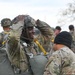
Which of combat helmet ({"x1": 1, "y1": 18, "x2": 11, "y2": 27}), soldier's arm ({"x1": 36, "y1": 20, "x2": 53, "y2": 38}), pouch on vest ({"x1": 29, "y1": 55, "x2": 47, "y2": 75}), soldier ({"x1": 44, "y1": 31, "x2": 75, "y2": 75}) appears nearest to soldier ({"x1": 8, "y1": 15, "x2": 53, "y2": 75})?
pouch on vest ({"x1": 29, "y1": 55, "x2": 47, "y2": 75})

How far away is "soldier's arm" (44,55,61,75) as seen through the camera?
555cm

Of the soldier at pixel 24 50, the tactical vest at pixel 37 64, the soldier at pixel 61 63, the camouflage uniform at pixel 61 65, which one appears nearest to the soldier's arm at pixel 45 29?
the soldier at pixel 24 50

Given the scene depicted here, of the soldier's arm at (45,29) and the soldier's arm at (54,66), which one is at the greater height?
the soldier's arm at (45,29)

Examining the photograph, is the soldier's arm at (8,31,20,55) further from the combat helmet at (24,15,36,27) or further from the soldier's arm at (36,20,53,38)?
the soldier's arm at (36,20,53,38)

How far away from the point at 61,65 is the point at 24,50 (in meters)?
0.77

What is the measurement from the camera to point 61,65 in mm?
5590

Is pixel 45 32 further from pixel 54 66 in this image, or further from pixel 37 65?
pixel 54 66

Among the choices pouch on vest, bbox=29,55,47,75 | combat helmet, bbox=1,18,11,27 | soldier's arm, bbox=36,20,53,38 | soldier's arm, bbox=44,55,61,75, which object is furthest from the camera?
combat helmet, bbox=1,18,11,27

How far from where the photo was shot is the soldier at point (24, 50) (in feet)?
19.5

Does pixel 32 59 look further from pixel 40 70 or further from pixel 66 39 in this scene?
pixel 66 39

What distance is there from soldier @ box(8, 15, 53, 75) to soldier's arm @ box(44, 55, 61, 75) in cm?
43

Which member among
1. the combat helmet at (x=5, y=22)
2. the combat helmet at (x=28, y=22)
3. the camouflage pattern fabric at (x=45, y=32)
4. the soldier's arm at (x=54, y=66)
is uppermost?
the combat helmet at (x=28, y=22)

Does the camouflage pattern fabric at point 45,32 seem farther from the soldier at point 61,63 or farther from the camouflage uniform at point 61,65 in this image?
the camouflage uniform at point 61,65

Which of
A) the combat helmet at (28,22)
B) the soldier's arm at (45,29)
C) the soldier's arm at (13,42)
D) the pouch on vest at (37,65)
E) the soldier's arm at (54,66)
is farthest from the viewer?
the soldier's arm at (45,29)
